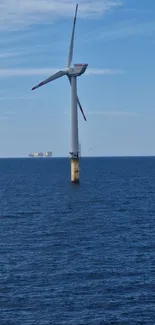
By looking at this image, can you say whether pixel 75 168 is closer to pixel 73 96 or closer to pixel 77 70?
pixel 73 96

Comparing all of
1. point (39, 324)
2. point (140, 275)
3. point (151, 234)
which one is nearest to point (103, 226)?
point (151, 234)

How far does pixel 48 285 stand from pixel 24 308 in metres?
6.91

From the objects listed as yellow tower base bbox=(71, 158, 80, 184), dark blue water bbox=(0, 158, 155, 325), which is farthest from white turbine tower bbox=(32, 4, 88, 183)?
dark blue water bbox=(0, 158, 155, 325)

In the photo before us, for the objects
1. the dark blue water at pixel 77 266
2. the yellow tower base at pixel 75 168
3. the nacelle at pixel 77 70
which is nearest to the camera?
the dark blue water at pixel 77 266

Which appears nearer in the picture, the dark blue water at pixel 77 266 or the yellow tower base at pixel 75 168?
the dark blue water at pixel 77 266

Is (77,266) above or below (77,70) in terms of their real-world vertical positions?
below

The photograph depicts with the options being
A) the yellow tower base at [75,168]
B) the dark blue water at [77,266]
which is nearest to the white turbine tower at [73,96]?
the yellow tower base at [75,168]

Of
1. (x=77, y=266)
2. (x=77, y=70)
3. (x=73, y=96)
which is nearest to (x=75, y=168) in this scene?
(x=73, y=96)

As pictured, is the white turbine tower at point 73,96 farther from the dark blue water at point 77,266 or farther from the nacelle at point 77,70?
the dark blue water at point 77,266

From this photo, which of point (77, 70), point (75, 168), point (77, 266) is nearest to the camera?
point (77, 266)

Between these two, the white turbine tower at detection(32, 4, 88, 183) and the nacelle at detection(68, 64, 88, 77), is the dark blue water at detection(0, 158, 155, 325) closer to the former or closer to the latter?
the white turbine tower at detection(32, 4, 88, 183)

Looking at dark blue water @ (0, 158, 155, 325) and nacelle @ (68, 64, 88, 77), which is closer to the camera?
dark blue water @ (0, 158, 155, 325)

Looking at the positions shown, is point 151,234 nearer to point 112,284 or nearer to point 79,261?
point 79,261

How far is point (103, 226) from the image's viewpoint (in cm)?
9481
